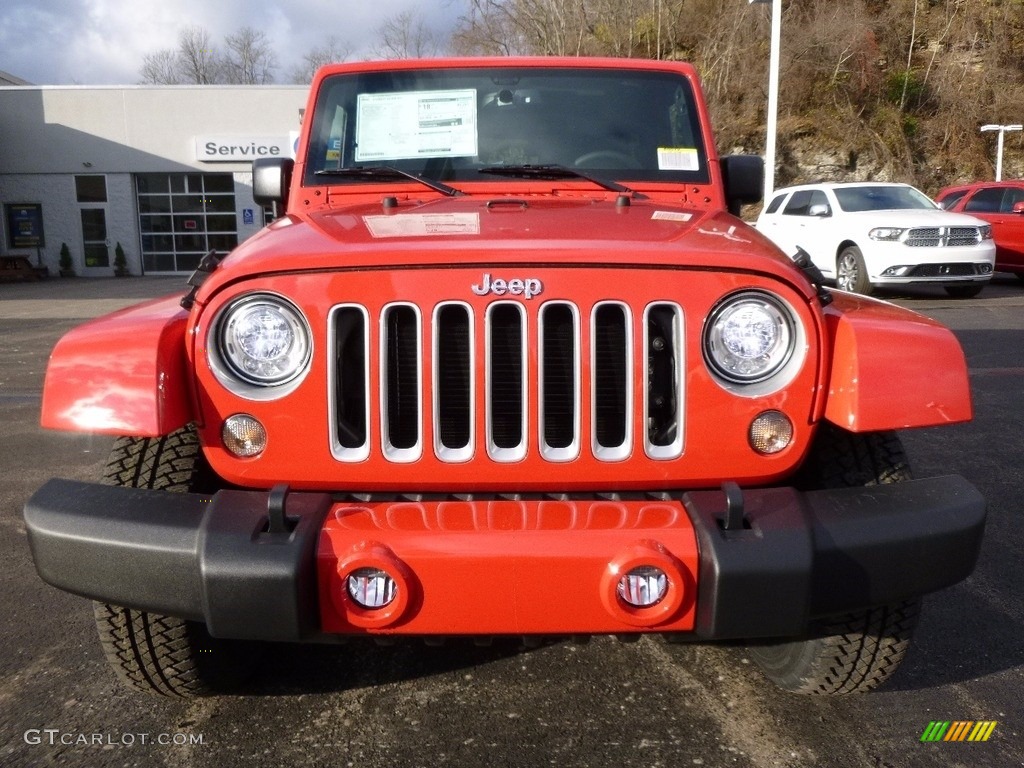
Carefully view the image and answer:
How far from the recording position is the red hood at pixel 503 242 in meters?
2.02

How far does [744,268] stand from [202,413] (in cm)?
130

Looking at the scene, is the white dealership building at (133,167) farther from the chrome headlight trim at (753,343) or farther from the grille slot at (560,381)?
the chrome headlight trim at (753,343)

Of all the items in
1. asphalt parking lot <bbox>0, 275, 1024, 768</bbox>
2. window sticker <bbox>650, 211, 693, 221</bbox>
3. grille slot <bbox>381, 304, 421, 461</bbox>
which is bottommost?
asphalt parking lot <bbox>0, 275, 1024, 768</bbox>

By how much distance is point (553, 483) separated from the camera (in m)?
2.06

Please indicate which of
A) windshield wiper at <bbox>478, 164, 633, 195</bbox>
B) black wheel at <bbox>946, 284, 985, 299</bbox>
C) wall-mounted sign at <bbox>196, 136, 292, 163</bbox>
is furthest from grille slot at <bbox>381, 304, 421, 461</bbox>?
wall-mounted sign at <bbox>196, 136, 292, 163</bbox>

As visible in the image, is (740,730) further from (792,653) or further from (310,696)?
(310,696)

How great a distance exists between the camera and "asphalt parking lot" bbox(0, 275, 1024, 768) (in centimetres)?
229

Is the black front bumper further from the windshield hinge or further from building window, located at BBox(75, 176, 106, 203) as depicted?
building window, located at BBox(75, 176, 106, 203)

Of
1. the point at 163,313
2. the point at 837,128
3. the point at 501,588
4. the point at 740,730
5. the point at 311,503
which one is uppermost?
the point at 837,128

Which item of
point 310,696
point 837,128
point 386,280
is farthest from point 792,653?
point 837,128

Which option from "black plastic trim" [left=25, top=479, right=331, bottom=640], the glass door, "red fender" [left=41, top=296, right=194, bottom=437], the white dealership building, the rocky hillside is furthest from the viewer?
the rocky hillside

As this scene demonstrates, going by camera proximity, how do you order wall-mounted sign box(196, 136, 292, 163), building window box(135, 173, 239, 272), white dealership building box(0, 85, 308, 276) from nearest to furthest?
white dealership building box(0, 85, 308, 276)
wall-mounted sign box(196, 136, 292, 163)
building window box(135, 173, 239, 272)

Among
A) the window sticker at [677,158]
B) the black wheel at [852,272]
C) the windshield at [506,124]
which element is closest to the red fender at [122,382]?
the windshield at [506,124]

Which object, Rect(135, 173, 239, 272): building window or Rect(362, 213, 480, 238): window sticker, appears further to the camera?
Rect(135, 173, 239, 272): building window
